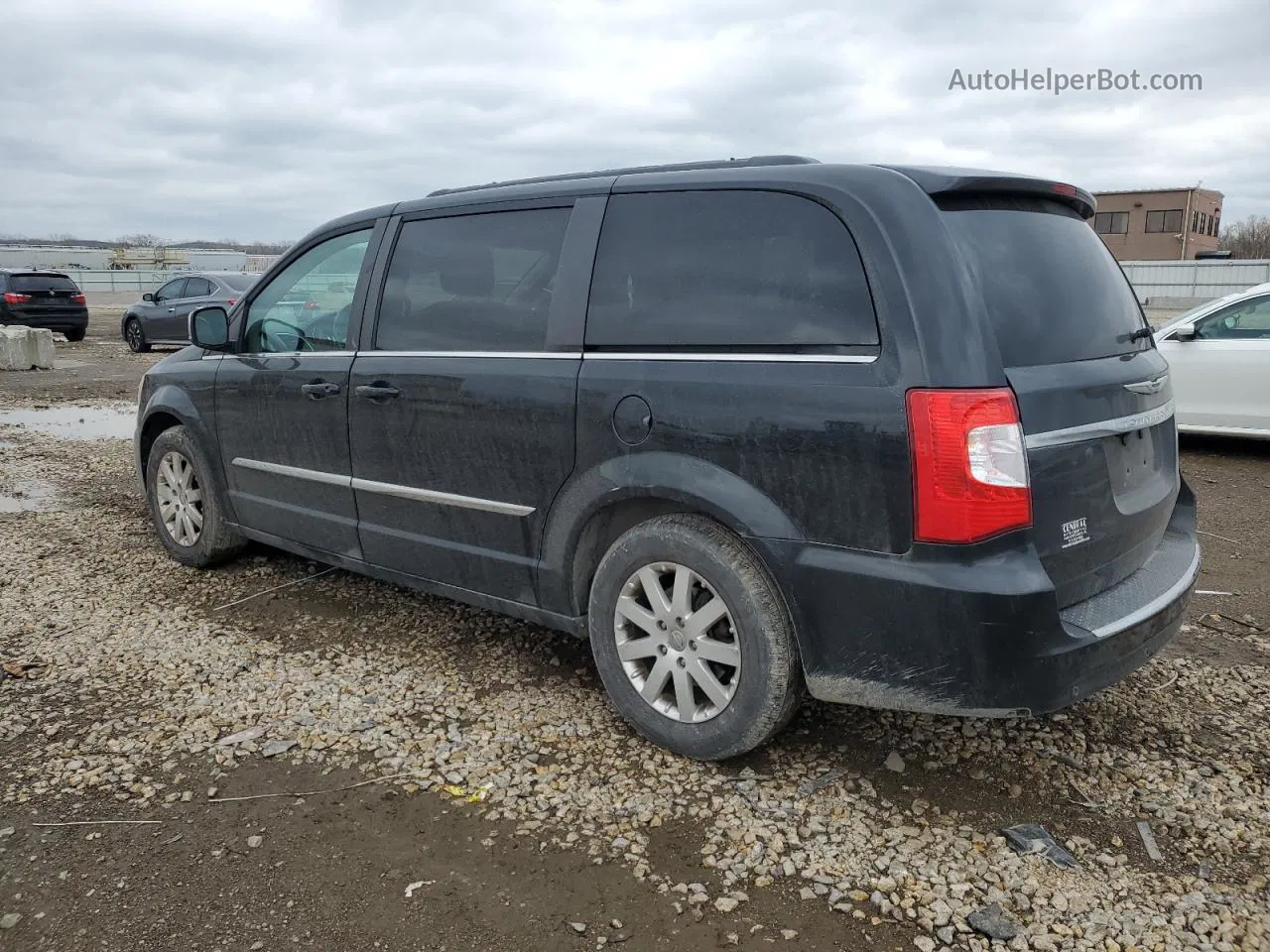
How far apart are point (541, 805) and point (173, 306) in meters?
18.8

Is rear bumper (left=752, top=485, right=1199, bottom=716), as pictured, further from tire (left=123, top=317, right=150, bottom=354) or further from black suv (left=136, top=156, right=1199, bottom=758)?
tire (left=123, top=317, right=150, bottom=354)

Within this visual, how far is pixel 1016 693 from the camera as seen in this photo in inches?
107

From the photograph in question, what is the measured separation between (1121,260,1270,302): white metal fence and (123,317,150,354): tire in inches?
1145

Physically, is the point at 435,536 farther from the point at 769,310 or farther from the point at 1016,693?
the point at 1016,693

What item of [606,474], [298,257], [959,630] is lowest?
[959,630]

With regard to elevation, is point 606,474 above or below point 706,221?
below

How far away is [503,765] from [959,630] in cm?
154

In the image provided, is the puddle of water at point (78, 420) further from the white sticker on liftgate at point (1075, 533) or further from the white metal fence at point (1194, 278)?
the white metal fence at point (1194, 278)

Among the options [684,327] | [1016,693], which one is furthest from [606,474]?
[1016,693]

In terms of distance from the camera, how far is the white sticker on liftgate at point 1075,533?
110 inches

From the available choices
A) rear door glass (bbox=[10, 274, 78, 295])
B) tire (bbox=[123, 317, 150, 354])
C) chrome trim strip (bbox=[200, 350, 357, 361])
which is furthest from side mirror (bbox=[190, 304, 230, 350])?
rear door glass (bbox=[10, 274, 78, 295])

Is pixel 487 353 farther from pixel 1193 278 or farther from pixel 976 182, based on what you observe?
pixel 1193 278

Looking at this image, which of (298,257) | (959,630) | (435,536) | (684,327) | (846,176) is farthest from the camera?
(298,257)

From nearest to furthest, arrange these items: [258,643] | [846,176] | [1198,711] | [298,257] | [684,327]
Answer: [846,176]
[684,327]
[1198,711]
[258,643]
[298,257]
